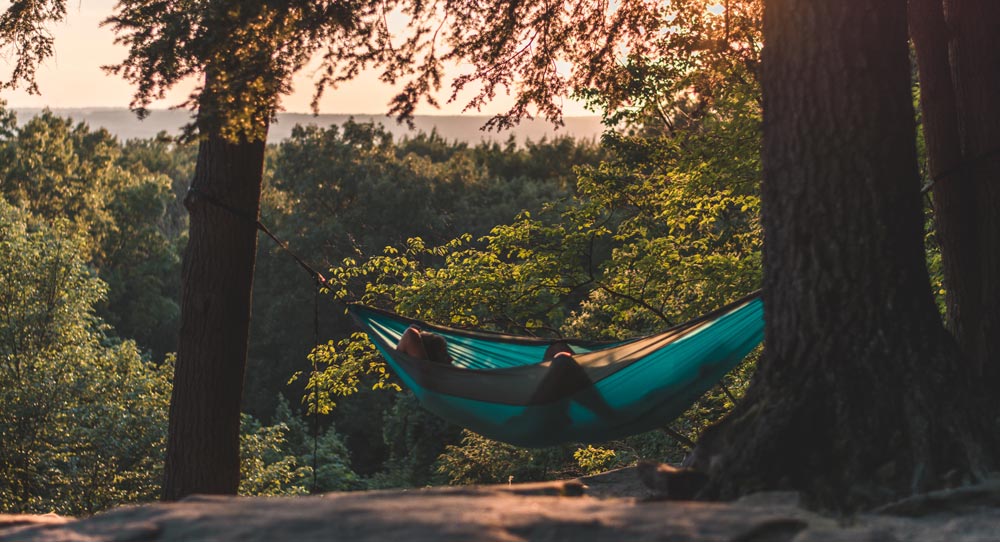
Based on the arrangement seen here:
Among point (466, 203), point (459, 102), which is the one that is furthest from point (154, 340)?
point (459, 102)

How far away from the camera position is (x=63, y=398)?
12.6 metres

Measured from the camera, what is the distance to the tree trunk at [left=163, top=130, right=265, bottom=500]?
3926 mm

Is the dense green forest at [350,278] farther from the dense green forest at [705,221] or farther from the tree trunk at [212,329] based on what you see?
the tree trunk at [212,329]

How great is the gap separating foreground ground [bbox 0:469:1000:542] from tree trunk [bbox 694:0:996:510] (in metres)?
0.15

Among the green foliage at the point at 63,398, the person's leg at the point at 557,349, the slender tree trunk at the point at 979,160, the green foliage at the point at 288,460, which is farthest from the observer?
the green foliage at the point at 288,460

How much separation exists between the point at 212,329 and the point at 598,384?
1526 mm

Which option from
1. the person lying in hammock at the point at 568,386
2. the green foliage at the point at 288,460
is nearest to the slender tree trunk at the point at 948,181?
the person lying in hammock at the point at 568,386

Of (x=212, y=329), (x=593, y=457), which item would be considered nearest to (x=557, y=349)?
(x=212, y=329)

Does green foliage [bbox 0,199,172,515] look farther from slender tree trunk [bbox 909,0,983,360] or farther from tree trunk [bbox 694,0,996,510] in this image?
tree trunk [bbox 694,0,996,510]

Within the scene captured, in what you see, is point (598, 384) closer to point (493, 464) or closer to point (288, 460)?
point (493, 464)

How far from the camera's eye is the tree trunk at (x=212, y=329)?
393 centimetres

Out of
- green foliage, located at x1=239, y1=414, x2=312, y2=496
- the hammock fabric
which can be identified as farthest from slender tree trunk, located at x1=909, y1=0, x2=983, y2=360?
green foliage, located at x1=239, y1=414, x2=312, y2=496

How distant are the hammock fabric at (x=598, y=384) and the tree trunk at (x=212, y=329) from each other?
2.18ft

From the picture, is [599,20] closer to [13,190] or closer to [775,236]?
[775,236]
